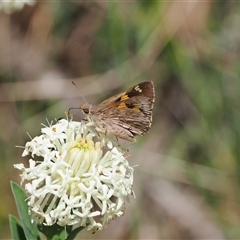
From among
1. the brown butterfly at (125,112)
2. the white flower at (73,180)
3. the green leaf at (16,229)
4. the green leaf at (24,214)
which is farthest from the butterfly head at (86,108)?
the green leaf at (16,229)

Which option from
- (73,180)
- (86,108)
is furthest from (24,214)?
(86,108)

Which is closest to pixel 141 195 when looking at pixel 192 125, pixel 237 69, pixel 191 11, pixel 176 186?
pixel 176 186

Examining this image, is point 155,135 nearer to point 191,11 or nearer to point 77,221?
point 191,11

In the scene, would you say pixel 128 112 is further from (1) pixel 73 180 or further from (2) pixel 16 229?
(2) pixel 16 229

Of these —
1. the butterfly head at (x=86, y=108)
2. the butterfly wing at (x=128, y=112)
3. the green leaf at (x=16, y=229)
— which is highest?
the butterfly head at (x=86, y=108)

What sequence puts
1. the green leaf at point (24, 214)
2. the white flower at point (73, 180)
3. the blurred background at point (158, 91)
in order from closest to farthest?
the white flower at point (73, 180) → the green leaf at point (24, 214) → the blurred background at point (158, 91)

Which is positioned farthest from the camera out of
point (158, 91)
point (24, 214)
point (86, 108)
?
point (158, 91)

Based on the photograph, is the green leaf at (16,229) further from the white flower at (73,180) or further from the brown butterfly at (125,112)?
the brown butterfly at (125,112)

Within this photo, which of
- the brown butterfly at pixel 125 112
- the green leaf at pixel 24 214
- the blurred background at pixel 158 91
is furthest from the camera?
the blurred background at pixel 158 91
